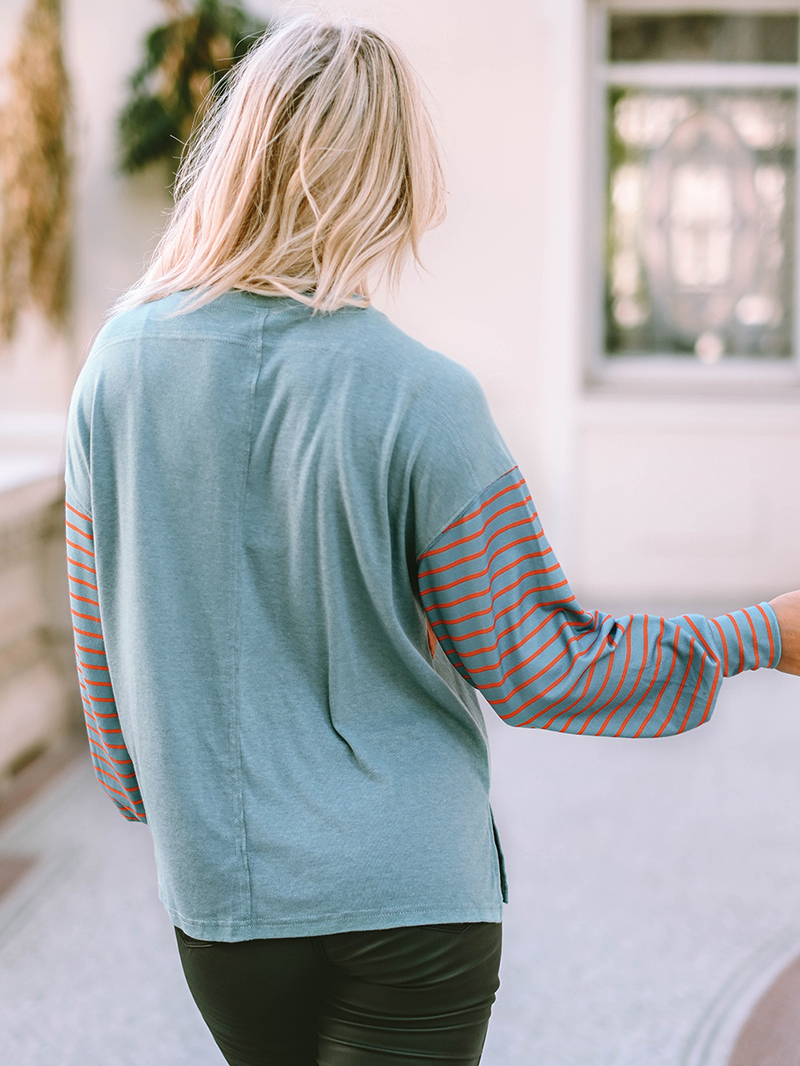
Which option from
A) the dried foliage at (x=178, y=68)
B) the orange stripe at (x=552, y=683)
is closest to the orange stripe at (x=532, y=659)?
the orange stripe at (x=552, y=683)

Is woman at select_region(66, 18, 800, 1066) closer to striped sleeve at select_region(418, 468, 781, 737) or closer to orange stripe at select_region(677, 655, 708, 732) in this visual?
striped sleeve at select_region(418, 468, 781, 737)

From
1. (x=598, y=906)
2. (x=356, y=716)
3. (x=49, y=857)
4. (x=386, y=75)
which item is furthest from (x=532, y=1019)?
(x=386, y=75)

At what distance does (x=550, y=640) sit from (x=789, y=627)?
25 cm

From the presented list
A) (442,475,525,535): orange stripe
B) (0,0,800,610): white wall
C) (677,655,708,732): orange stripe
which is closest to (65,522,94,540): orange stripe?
(442,475,525,535): orange stripe

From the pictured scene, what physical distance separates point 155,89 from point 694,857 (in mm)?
3906

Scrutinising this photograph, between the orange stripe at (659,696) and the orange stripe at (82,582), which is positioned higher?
the orange stripe at (82,582)

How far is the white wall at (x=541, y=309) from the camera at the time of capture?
5.17m

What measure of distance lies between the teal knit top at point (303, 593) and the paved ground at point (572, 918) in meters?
1.50

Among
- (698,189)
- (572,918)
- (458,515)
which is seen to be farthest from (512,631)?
(698,189)

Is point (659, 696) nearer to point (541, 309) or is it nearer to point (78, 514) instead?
point (78, 514)

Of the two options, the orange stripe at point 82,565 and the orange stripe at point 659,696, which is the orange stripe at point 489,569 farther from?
the orange stripe at point 82,565

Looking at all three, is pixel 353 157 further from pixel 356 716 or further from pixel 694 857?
pixel 694 857

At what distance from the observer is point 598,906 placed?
2.75 meters

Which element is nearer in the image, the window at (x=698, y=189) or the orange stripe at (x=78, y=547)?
the orange stripe at (x=78, y=547)
